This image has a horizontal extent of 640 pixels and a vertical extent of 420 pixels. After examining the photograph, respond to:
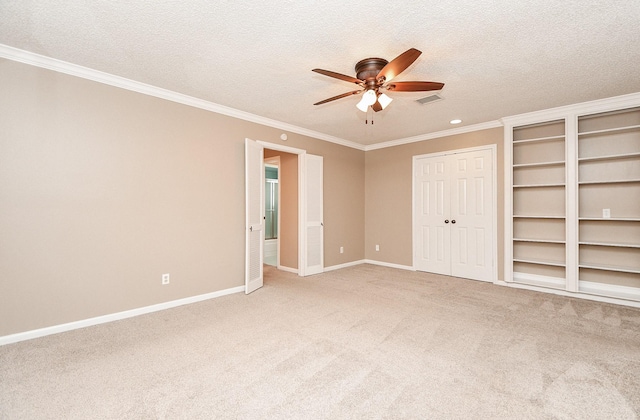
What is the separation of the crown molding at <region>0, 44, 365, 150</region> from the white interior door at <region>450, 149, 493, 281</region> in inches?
117

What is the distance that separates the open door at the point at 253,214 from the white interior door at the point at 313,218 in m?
0.93

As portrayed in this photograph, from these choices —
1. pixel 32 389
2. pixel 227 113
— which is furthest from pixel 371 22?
pixel 32 389

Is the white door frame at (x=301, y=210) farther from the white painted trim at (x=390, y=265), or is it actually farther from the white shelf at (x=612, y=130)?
the white shelf at (x=612, y=130)

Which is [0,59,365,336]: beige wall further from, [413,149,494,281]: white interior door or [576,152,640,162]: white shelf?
[576,152,640,162]: white shelf

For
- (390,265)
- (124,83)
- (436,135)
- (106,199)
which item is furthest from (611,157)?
(106,199)

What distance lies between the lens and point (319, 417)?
1.62 metres

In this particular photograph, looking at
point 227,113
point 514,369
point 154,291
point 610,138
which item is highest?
point 227,113

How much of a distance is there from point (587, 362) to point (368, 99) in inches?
106

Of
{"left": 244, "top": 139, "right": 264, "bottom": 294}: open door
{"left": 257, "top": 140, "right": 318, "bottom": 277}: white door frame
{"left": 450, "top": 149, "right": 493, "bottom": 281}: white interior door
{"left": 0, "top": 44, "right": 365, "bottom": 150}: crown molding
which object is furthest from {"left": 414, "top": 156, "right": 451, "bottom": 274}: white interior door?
{"left": 244, "top": 139, "right": 264, "bottom": 294}: open door

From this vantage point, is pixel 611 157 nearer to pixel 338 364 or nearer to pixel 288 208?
pixel 338 364

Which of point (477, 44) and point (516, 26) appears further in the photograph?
point (477, 44)

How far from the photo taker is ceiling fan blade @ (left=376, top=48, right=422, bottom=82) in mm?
2043

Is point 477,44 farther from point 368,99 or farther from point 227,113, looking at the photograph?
point 227,113

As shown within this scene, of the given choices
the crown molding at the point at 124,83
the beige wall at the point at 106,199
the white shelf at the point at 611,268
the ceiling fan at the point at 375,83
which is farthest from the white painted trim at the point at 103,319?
the white shelf at the point at 611,268
